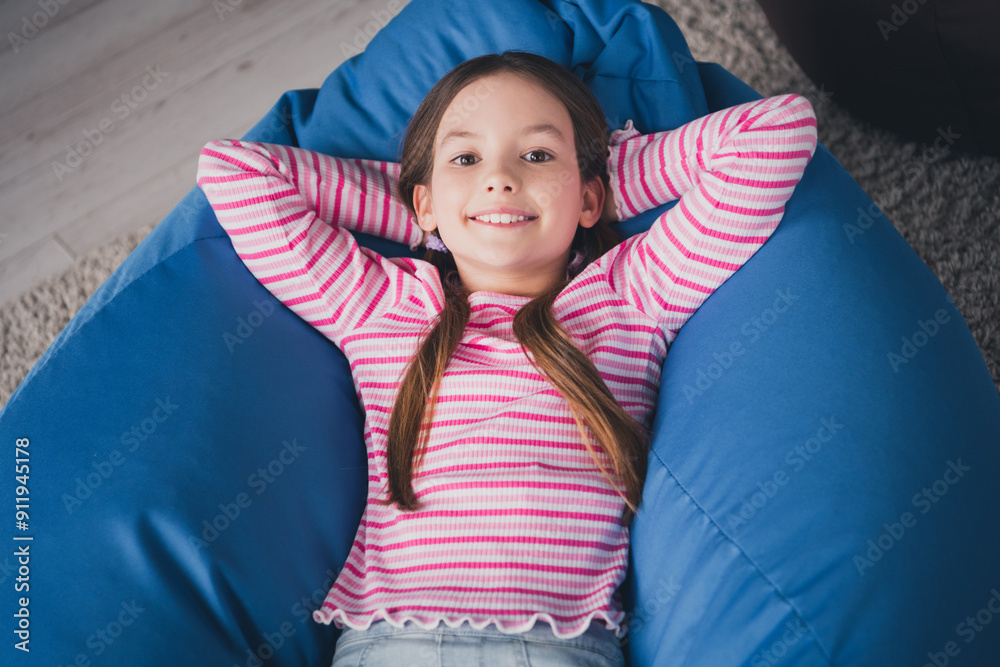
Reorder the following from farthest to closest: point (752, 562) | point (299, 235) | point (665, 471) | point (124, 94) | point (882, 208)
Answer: point (124, 94) → point (882, 208) → point (299, 235) → point (665, 471) → point (752, 562)

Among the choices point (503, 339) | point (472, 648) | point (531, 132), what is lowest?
point (472, 648)

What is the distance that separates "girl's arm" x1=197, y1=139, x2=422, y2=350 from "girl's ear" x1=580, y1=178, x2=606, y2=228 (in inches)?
11.4

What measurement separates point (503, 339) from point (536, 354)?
0.30 feet

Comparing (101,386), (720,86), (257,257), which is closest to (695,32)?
(720,86)

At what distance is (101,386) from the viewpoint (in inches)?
40.6

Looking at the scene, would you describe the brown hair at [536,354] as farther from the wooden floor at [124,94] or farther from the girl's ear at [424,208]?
the wooden floor at [124,94]

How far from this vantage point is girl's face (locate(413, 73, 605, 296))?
106cm

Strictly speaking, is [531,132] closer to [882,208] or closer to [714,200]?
[714,200]

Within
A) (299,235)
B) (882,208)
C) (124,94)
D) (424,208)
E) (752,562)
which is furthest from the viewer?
(124,94)

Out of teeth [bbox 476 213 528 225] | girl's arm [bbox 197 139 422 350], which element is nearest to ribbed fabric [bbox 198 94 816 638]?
girl's arm [bbox 197 139 422 350]

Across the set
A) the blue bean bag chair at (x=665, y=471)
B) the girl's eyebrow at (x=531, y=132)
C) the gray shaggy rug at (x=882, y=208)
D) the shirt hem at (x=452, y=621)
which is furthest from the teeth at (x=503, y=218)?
the gray shaggy rug at (x=882, y=208)

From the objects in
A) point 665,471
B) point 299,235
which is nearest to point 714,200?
point 665,471

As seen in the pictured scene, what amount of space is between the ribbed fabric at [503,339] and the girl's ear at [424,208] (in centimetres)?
Answer: 5

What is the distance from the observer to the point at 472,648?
915 millimetres
